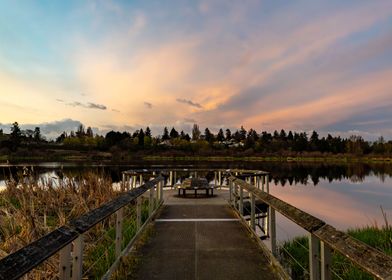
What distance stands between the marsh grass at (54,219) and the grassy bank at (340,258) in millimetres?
3401

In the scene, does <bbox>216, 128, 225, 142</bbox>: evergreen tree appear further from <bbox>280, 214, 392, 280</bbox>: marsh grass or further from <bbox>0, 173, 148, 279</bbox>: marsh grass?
<bbox>280, 214, 392, 280</bbox>: marsh grass

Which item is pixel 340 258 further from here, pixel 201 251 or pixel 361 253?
pixel 361 253

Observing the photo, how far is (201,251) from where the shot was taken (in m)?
5.36

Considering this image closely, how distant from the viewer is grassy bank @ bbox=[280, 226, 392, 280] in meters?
5.60

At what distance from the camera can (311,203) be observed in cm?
2012

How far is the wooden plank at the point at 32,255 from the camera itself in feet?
5.75

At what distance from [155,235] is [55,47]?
10.1 m

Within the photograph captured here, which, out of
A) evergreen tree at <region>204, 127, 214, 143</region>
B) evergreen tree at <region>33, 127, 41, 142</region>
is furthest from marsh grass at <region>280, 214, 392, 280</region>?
evergreen tree at <region>33, 127, 41, 142</region>

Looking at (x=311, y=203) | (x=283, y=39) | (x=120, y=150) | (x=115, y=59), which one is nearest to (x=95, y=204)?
(x=115, y=59)

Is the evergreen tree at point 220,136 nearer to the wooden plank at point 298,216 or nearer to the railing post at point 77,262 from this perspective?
the wooden plank at point 298,216

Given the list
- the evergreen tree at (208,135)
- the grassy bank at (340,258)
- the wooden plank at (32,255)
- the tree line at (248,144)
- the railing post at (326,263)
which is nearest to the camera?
the wooden plank at (32,255)

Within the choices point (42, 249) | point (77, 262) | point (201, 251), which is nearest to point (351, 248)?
point (42, 249)

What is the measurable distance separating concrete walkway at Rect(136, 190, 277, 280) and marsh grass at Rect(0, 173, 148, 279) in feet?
2.42

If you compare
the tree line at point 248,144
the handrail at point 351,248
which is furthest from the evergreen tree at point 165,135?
the handrail at point 351,248
